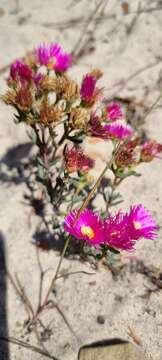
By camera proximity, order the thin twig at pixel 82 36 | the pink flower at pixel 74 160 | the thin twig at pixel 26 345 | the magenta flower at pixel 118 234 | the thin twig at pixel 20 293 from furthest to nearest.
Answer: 1. the thin twig at pixel 82 36
2. the thin twig at pixel 20 293
3. the thin twig at pixel 26 345
4. the pink flower at pixel 74 160
5. the magenta flower at pixel 118 234

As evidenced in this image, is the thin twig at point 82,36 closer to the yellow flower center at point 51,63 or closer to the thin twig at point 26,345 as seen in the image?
the yellow flower center at point 51,63

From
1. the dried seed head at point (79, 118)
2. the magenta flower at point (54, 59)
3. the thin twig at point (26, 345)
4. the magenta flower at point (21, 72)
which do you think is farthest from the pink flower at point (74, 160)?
the thin twig at point (26, 345)

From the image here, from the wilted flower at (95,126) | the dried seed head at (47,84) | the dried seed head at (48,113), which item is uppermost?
the dried seed head at (47,84)

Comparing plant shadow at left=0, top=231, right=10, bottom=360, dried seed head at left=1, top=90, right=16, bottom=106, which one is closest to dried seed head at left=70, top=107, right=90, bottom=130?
dried seed head at left=1, top=90, right=16, bottom=106

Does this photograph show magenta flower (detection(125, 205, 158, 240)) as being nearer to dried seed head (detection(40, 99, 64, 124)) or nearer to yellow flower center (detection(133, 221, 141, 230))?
yellow flower center (detection(133, 221, 141, 230))

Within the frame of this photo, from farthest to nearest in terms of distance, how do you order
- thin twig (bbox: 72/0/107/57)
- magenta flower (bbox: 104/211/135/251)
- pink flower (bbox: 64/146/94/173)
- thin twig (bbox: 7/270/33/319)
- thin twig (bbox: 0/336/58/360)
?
thin twig (bbox: 72/0/107/57)
thin twig (bbox: 7/270/33/319)
thin twig (bbox: 0/336/58/360)
pink flower (bbox: 64/146/94/173)
magenta flower (bbox: 104/211/135/251)

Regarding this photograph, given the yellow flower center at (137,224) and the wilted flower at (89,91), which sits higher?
the wilted flower at (89,91)

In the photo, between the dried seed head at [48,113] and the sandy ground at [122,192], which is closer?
the dried seed head at [48,113]
